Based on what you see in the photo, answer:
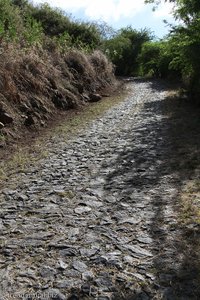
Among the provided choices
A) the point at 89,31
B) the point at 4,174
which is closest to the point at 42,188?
the point at 4,174

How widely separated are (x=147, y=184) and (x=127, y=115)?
7684mm

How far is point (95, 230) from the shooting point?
485 cm

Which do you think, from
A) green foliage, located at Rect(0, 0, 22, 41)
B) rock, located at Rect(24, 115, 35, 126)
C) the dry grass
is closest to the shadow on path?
the dry grass

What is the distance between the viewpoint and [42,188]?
637cm

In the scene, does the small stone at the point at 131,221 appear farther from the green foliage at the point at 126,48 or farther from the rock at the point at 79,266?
the green foliage at the point at 126,48

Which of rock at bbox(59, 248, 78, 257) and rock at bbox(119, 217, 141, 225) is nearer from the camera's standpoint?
rock at bbox(59, 248, 78, 257)

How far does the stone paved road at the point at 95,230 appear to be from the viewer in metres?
3.69

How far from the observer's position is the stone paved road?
369 cm

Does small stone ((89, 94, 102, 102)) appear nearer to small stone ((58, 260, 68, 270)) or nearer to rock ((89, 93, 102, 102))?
rock ((89, 93, 102, 102))

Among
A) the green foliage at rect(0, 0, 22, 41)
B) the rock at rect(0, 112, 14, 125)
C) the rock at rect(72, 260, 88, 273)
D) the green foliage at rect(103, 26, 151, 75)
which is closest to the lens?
the rock at rect(72, 260, 88, 273)

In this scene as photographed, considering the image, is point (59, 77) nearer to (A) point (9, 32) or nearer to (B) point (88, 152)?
(A) point (9, 32)

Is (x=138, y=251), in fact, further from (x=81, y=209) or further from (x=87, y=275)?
(x=81, y=209)

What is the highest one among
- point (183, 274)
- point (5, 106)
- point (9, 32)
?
point (9, 32)

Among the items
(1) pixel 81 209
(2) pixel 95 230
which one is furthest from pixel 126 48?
(2) pixel 95 230
